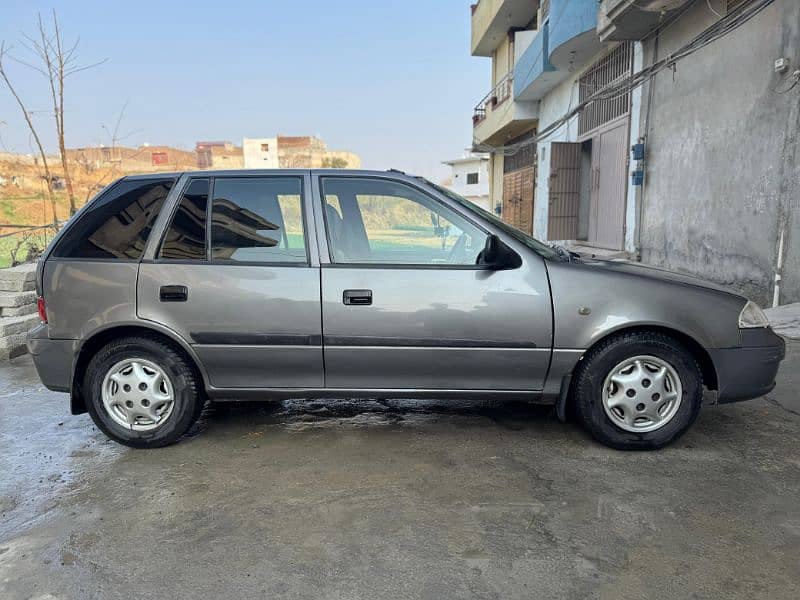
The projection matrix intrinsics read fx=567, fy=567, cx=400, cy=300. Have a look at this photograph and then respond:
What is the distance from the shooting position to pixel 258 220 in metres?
3.57

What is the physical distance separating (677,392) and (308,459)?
222cm

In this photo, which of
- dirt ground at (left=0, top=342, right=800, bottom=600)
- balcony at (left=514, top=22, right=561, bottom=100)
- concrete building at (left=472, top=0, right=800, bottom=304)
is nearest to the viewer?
dirt ground at (left=0, top=342, right=800, bottom=600)

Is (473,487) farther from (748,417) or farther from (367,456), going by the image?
(748,417)

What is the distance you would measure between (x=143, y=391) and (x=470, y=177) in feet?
162

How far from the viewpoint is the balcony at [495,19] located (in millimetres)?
17438

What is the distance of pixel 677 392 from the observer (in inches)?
131

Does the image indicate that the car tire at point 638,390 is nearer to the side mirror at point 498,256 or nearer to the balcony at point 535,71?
the side mirror at point 498,256

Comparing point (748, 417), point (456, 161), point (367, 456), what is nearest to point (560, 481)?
point (367, 456)

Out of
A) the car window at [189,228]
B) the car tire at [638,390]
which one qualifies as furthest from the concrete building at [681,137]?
the car window at [189,228]

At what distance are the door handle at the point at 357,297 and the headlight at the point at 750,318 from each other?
7.19ft

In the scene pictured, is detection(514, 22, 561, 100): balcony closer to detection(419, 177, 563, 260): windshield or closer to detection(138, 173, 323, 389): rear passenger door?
detection(419, 177, 563, 260): windshield

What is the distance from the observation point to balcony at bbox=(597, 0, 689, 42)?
335 inches

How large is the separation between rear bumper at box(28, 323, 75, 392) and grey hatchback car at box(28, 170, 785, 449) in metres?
0.01

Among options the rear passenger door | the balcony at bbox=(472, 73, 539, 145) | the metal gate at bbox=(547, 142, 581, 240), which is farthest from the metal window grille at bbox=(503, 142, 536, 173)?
the rear passenger door
